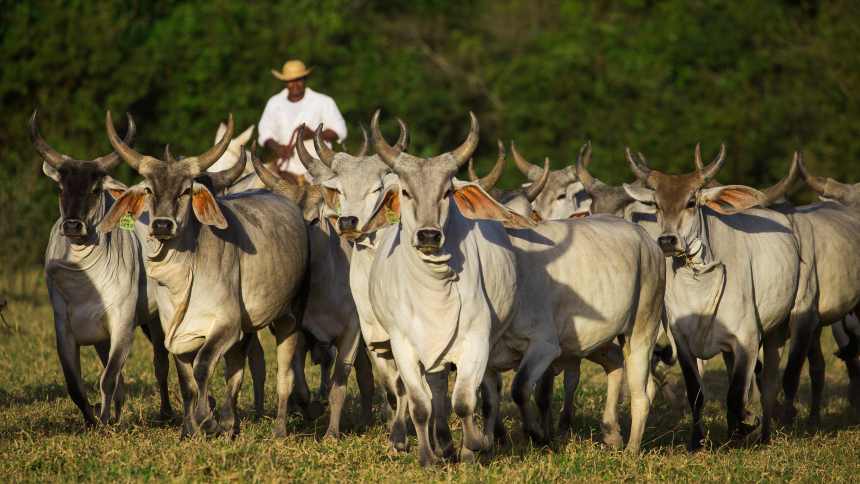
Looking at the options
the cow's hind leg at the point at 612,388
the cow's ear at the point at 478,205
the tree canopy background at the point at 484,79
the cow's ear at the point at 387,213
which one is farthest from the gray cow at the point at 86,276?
the tree canopy background at the point at 484,79

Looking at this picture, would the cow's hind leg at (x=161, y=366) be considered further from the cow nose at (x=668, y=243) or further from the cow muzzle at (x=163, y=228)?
the cow nose at (x=668, y=243)

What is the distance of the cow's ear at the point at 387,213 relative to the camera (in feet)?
22.9

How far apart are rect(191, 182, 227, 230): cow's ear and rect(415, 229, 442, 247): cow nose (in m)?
1.69

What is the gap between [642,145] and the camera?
22.3 meters

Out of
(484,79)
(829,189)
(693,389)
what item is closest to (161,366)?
(693,389)

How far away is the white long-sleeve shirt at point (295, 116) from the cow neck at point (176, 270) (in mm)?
3588

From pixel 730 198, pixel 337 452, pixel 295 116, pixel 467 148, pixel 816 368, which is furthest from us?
pixel 295 116

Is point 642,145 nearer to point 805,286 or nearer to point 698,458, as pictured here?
point 805,286

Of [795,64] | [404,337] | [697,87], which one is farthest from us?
[697,87]

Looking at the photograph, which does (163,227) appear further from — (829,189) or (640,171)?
(829,189)

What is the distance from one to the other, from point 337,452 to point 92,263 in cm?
212

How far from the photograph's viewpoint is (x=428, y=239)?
6.37 metres

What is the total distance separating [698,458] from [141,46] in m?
16.3

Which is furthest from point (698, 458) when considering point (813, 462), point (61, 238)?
point (61, 238)
